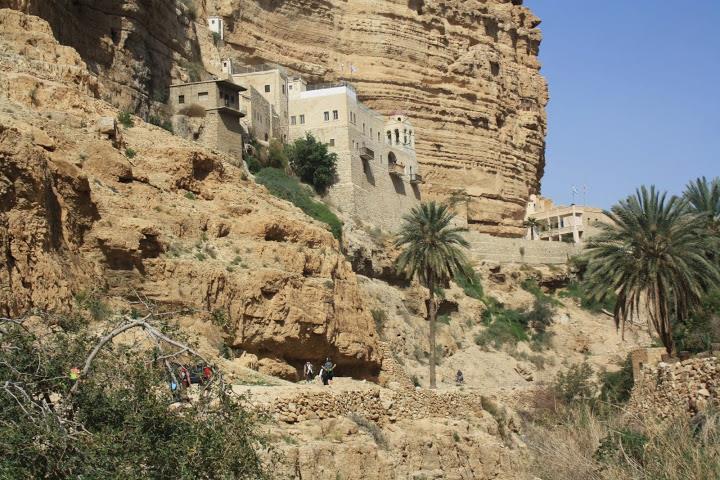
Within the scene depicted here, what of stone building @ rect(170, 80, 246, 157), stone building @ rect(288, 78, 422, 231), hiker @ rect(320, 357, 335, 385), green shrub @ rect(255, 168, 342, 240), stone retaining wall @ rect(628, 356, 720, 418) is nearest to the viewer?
stone retaining wall @ rect(628, 356, 720, 418)

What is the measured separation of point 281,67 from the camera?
6069cm

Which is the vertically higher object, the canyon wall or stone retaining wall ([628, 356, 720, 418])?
Answer: the canyon wall

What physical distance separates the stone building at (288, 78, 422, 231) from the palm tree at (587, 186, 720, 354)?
25.4m

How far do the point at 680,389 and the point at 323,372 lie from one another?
13.1 meters

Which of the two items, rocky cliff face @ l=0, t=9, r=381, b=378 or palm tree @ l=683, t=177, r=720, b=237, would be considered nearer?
rocky cliff face @ l=0, t=9, r=381, b=378

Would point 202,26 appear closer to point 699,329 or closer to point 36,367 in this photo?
point 699,329

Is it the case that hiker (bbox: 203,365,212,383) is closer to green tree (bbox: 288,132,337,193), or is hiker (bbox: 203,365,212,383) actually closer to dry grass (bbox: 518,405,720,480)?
dry grass (bbox: 518,405,720,480)

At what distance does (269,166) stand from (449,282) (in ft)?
39.0

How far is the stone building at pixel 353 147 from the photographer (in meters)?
57.3

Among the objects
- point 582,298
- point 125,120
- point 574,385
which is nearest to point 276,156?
point 574,385

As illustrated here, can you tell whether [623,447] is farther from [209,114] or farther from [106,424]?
[209,114]

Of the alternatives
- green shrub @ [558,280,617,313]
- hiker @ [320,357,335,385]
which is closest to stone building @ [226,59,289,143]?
green shrub @ [558,280,617,313]

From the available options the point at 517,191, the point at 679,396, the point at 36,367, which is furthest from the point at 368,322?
the point at 517,191

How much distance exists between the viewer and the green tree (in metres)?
55.3
